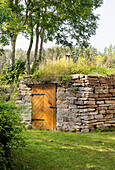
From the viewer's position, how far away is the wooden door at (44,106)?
9133 mm

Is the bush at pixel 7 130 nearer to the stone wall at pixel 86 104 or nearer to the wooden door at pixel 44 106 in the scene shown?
the stone wall at pixel 86 104

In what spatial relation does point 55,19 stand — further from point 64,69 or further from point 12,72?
point 64,69

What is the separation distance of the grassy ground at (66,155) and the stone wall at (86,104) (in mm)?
1783

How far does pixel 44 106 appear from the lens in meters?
9.32

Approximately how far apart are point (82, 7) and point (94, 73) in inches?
373

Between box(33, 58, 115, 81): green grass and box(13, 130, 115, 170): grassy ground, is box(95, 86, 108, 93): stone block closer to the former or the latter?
box(33, 58, 115, 81): green grass

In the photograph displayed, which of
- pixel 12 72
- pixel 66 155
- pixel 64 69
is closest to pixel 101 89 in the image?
pixel 64 69

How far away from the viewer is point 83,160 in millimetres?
4738

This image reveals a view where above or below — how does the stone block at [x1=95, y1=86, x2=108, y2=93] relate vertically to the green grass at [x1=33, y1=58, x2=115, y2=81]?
below

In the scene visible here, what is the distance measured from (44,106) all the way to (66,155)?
436 cm

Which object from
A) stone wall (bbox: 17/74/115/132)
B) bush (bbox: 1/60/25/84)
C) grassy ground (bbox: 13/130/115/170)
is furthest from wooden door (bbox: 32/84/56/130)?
bush (bbox: 1/60/25/84)

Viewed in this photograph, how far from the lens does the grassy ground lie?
428cm

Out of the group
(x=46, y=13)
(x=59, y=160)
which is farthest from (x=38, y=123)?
(x=46, y=13)

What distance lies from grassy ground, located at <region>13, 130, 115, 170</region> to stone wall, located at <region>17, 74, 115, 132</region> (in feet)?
5.85
